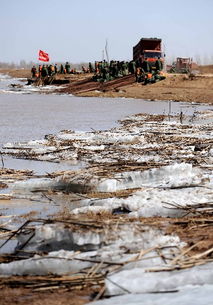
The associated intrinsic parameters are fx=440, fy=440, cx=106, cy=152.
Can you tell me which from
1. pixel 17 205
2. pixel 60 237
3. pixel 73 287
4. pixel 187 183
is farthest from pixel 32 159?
pixel 73 287

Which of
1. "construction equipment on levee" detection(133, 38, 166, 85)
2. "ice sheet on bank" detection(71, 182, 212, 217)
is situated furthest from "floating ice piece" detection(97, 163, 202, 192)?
"construction equipment on levee" detection(133, 38, 166, 85)

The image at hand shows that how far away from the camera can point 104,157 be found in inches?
265

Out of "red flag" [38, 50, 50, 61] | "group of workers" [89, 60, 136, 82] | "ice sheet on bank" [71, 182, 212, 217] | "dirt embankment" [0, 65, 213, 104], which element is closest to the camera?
"ice sheet on bank" [71, 182, 212, 217]

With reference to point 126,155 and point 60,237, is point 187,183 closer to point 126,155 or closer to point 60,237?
point 60,237

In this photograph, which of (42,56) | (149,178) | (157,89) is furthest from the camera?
(42,56)

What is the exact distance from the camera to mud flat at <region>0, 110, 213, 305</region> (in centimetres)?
251

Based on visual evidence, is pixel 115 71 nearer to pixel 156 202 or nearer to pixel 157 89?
pixel 157 89

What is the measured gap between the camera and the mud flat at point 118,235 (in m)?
2.51

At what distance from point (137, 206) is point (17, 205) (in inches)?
53.3

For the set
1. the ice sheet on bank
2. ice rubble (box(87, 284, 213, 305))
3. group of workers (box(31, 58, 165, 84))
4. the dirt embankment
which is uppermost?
group of workers (box(31, 58, 165, 84))

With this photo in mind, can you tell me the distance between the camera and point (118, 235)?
292 cm

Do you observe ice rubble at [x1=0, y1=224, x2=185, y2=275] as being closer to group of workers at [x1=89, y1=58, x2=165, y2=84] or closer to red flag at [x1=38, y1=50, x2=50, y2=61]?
group of workers at [x1=89, y1=58, x2=165, y2=84]

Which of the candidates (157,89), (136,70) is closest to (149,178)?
(157,89)

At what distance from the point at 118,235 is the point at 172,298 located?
27.0 inches
